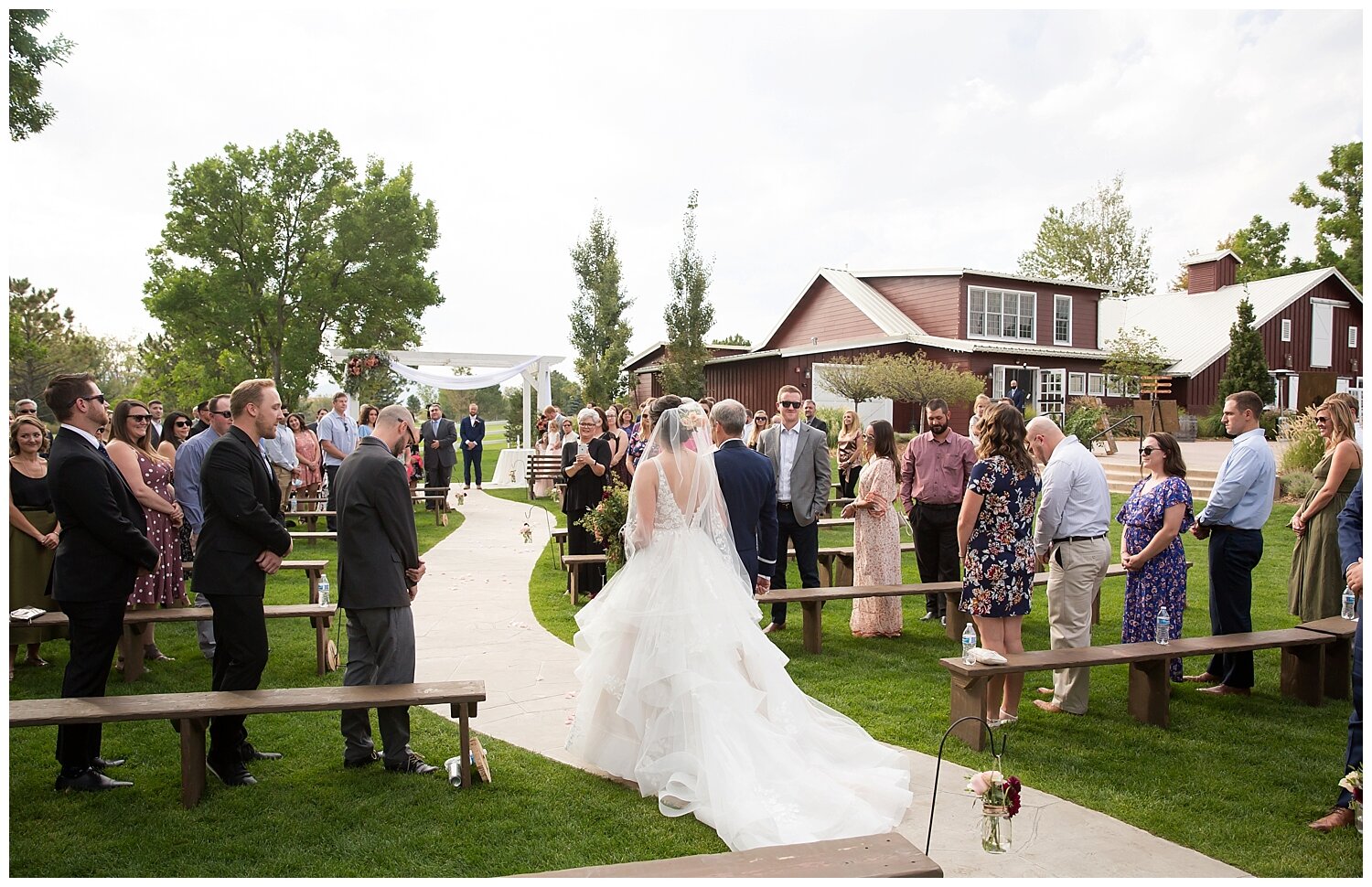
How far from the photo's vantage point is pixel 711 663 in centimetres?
477

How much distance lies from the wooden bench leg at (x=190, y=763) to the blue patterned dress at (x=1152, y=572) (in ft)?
18.8

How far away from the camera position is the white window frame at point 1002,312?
31250 millimetres

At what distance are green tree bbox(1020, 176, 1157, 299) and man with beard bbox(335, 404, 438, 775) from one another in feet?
174

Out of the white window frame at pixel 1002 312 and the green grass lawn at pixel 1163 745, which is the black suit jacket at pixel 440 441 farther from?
the white window frame at pixel 1002 312

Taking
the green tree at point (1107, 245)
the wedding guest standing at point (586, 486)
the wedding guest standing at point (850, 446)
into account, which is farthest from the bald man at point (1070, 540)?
the green tree at point (1107, 245)

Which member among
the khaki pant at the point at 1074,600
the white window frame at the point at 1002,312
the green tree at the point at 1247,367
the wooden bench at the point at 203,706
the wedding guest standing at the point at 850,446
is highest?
the white window frame at the point at 1002,312

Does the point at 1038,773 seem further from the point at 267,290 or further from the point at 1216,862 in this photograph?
the point at 267,290

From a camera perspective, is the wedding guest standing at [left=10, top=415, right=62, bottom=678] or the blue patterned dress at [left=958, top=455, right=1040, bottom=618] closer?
the blue patterned dress at [left=958, top=455, right=1040, bottom=618]

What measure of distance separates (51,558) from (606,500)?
14.1ft

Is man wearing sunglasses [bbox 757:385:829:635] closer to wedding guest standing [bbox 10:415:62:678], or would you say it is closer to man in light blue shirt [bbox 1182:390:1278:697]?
man in light blue shirt [bbox 1182:390:1278:697]

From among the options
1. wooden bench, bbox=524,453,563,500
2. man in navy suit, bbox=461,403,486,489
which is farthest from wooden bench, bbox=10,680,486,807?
man in navy suit, bbox=461,403,486,489

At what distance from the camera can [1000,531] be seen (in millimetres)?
5520

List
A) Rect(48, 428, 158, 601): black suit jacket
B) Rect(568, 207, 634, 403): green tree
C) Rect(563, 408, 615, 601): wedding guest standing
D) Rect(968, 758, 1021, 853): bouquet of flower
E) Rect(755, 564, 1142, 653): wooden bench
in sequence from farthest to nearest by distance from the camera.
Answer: Rect(568, 207, 634, 403): green tree < Rect(563, 408, 615, 601): wedding guest standing < Rect(755, 564, 1142, 653): wooden bench < Rect(48, 428, 158, 601): black suit jacket < Rect(968, 758, 1021, 853): bouquet of flower

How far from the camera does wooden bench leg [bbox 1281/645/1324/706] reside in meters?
6.23
